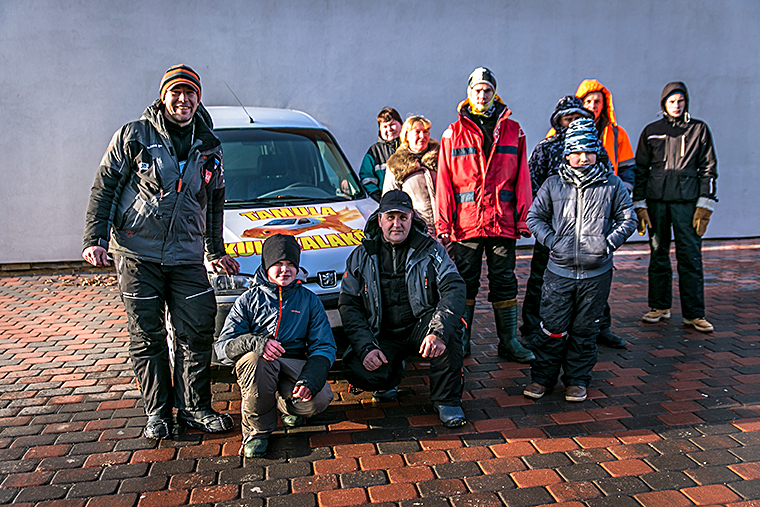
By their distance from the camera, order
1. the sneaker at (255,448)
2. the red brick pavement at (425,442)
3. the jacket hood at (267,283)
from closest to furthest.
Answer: the red brick pavement at (425,442), the sneaker at (255,448), the jacket hood at (267,283)

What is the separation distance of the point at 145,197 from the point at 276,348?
1179 mm

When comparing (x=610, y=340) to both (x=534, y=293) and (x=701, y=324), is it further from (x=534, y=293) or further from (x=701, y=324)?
(x=701, y=324)

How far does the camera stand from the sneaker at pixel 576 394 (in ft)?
13.0

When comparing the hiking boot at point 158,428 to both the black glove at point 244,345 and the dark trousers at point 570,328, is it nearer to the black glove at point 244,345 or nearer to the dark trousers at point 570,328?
the black glove at point 244,345

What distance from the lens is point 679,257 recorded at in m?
5.52

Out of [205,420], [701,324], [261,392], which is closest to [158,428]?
[205,420]

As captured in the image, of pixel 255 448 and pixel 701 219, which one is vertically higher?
pixel 701 219

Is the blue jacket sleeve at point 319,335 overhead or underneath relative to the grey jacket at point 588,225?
underneath

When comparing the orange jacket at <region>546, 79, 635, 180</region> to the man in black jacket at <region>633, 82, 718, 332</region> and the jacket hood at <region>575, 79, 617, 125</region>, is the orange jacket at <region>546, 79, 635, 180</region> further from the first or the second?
the man in black jacket at <region>633, 82, 718, 332</region>

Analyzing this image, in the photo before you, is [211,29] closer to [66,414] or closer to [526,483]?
[66,414]

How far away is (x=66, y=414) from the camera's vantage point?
3852mm

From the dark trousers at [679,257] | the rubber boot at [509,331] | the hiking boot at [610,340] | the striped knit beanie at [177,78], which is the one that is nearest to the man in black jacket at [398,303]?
the rubber boot at [509,331]

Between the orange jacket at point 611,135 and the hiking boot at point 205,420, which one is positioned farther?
the orange jacket at point 611,135

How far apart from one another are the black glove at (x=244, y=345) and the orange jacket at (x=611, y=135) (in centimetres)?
311
